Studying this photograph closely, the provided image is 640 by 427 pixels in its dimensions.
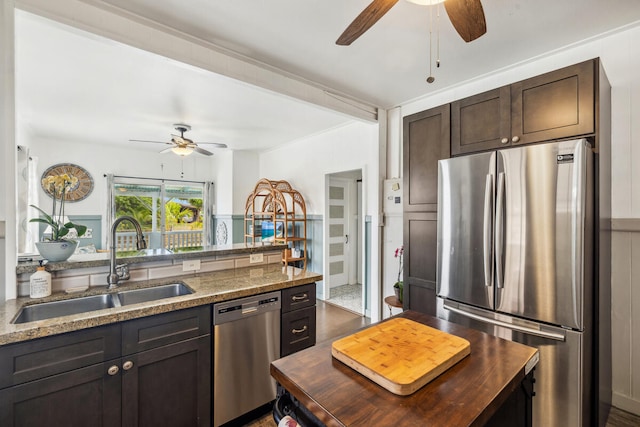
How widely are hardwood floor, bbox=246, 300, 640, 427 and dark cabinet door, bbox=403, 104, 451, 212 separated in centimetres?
134

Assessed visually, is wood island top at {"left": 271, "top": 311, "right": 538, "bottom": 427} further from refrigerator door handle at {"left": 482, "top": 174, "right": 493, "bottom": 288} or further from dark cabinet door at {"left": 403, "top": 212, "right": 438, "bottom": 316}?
dark cabinet door at {"left": 403, "top": 212, "right": 438, "bottom": 316}

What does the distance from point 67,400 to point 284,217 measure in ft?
12.3

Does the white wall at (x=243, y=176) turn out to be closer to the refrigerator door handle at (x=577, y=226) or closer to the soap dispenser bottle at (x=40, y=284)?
the soap dispenser bottle at (x=40, y=284)

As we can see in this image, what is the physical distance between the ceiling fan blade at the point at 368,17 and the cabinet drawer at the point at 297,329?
1786 mm

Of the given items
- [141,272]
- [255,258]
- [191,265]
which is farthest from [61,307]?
[255,258]

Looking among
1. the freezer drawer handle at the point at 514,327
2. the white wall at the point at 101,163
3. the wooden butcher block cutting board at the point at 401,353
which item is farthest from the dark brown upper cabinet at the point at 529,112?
the white wall at the point at 101,163

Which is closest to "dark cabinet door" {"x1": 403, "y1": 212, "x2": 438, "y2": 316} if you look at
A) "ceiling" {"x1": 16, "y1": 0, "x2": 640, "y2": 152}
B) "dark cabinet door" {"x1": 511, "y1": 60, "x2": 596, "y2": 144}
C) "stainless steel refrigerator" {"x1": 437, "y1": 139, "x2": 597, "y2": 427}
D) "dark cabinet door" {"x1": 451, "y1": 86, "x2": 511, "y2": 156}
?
"stainless steel refrigerator" {"x1": 437, "y1": 139, "x2": 597, "y2": 427}

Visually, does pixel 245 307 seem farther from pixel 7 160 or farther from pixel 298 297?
pixel 7 160

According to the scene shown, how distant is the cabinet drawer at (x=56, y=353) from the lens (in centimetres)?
121

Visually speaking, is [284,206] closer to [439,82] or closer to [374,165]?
[374,165]

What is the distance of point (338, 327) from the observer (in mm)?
3650

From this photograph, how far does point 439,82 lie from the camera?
2.95m

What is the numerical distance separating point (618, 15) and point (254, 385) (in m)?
3.51

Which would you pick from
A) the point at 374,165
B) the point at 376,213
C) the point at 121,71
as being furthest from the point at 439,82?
the point at 121,71
